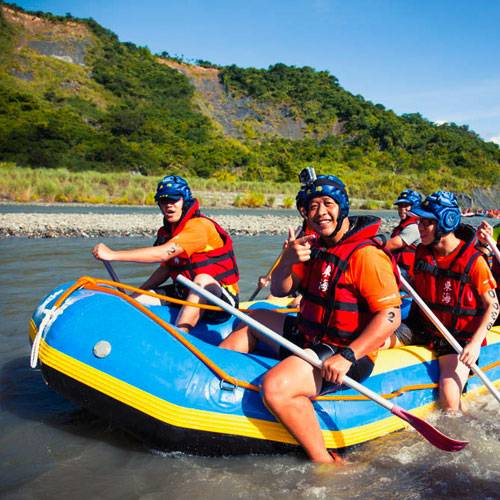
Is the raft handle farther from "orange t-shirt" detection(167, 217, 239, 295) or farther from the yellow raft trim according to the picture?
"orange t-shirt" detection(167, 217, 239, 295)

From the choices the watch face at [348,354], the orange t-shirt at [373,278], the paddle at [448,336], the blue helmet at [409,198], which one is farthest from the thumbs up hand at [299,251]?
the blue helmet at [409,198]

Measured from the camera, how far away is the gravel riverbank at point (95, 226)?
Result: 1223 centimetres

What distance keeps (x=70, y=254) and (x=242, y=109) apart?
66.1 meters

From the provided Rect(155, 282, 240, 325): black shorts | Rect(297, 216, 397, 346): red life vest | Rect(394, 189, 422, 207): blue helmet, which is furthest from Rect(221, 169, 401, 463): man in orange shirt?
Rect(394, 189, 422, 207): blue helmet

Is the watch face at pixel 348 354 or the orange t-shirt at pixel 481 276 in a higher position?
the orange t-shirt at pixel 481 276

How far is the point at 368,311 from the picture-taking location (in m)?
2.81

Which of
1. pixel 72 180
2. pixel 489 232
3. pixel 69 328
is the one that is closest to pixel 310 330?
pixel 69 328

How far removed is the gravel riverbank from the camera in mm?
12234

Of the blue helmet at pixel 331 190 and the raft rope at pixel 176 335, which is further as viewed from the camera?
the raft rope at pixel 176 335

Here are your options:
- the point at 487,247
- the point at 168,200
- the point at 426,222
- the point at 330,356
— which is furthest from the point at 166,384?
the point at 487,247

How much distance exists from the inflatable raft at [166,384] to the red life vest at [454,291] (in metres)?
0.66

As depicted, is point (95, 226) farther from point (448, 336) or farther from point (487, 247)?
point (448, 336)

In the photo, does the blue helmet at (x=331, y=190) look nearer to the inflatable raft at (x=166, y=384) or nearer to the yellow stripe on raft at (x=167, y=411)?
the inflatable raft at (x=166, y=384)

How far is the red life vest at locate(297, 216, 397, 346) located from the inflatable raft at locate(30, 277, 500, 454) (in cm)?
41
